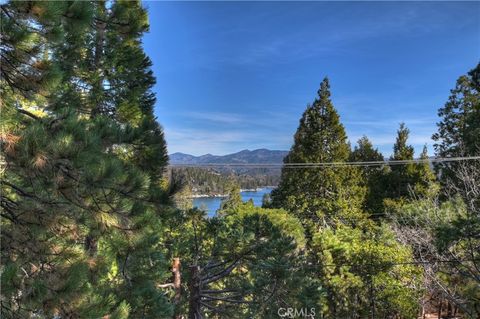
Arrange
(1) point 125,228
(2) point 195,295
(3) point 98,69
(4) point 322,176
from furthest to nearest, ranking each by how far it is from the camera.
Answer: (4) point 322,176, (3) point 98,69, (2) point 195,295, (1) point 125,228

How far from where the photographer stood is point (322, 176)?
49.7ft

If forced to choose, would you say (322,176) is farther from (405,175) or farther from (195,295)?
(195,295)

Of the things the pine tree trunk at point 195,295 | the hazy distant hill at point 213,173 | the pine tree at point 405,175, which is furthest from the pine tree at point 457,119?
the pine tree trunk at point 195,295

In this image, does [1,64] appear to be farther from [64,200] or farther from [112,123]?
[64,200]

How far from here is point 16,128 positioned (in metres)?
1.96

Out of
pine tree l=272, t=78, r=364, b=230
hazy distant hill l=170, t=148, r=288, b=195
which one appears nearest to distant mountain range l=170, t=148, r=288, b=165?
hazy distant hill l=170, t=148, r=288, b=195

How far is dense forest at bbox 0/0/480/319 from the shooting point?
2.07 m

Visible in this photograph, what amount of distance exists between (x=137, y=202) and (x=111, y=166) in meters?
0.57

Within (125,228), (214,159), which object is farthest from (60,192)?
(214,159)

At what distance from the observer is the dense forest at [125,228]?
2066 millimetres

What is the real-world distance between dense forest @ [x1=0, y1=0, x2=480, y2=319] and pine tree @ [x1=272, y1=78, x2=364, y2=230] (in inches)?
144

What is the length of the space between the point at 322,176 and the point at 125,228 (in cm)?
1323

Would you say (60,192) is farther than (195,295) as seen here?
No

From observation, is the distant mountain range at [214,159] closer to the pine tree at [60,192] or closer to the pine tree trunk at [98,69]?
the pine tree trunk at [98,69]
